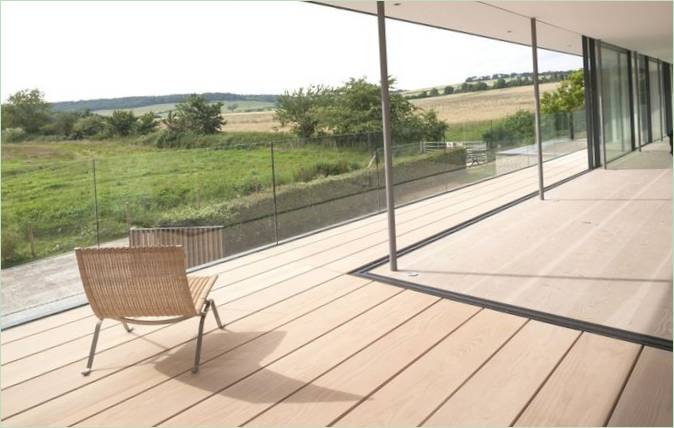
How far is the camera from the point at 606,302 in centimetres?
320

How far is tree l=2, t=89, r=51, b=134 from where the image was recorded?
6.81 m

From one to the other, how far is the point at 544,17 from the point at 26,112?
6976mm

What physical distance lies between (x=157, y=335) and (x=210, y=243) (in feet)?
6.40

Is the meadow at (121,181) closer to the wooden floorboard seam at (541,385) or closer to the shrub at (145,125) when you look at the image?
the shrub at (145,125)

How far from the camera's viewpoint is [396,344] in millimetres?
2729

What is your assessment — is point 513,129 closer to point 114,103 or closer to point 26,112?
point 114,103

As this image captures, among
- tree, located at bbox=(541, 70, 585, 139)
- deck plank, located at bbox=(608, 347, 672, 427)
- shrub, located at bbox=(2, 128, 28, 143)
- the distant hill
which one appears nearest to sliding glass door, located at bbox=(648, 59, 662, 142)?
tree, located at bbox=(541, 70, 585, 139)

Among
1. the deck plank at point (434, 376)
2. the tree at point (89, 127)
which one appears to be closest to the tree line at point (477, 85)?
the tree at point (89, 127)

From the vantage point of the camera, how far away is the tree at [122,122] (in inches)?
297

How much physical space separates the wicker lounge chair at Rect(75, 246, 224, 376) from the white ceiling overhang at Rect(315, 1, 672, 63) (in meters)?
2.95

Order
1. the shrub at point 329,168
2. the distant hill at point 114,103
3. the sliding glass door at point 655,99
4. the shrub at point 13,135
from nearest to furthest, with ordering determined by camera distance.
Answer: the shrub at point 13,135, the shrub at point 329,168, the distant hill at point 114,103, the sliding glass door at point 655,99

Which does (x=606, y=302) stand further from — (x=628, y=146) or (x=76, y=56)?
(x=76, y=56)

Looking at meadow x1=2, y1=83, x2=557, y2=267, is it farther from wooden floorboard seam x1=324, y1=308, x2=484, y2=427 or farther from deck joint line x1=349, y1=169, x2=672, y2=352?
wooden floorboard seam x1=324, y1=308, x2=484, y2=427

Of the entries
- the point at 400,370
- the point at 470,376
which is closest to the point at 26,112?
the point at 400,370
